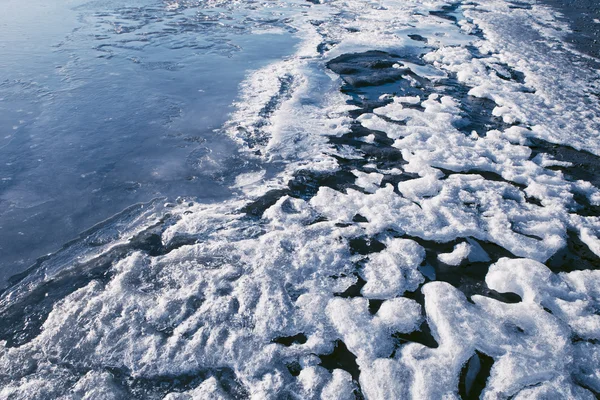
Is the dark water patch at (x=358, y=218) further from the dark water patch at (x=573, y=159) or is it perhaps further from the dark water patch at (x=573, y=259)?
the dark water patch at (x=573, y=159)

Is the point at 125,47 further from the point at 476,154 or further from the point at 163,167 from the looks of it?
the point at 476,154

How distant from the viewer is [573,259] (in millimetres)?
3438

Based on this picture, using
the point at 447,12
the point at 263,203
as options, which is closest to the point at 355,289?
the point at 263,203

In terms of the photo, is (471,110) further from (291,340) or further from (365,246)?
(291,340)

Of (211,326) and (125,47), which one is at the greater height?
(125,47)

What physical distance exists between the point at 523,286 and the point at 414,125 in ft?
10.2

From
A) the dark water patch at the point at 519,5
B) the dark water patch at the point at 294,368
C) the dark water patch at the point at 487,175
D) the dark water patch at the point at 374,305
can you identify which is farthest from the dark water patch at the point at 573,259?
the dark water patch at the point at 519,5

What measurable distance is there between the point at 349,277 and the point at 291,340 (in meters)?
0.81

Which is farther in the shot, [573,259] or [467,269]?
[573,259]

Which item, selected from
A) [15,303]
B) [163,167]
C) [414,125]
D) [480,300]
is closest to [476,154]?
[414,125]

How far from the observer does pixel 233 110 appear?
6.04 meters

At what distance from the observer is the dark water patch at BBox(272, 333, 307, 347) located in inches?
107

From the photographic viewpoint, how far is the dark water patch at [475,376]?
244 cm

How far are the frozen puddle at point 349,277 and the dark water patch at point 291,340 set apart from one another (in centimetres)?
1
